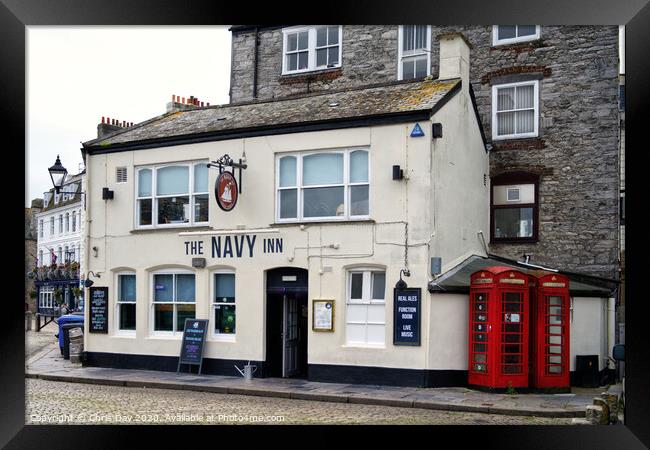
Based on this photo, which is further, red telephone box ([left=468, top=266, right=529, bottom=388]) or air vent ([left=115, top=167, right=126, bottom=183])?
air vent ([left=115, top=167, right=126, bottom=183])

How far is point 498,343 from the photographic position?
14461mm

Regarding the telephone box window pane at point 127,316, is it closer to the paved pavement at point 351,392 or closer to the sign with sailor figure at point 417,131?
the paved pavement at point 351,392

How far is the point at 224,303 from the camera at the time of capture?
17609 mm

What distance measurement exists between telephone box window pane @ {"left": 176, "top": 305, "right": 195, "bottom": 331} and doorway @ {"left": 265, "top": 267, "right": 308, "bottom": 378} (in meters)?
2.09

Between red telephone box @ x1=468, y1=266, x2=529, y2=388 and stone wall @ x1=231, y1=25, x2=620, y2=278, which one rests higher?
stone wall @ x1=231, y1=25, x2=620, y2=278

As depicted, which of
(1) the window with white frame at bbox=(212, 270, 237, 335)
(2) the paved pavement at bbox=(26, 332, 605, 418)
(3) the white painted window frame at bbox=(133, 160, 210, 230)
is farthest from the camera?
(3) the white painted window frame at bbox=(133, 160, 210, 230)

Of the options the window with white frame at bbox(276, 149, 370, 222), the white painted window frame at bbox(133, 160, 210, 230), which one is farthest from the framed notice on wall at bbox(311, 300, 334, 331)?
the white painted window frame at bbox(133, 160, 210, 230)

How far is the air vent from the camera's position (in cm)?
1941

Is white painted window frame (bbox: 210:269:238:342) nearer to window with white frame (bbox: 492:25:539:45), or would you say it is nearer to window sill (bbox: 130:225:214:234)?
window sill (bbox: 130:225:214:234)

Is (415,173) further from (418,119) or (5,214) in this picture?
(5,214)

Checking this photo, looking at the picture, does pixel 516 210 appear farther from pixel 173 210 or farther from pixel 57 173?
pixel 57 173

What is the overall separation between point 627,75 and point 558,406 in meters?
6.39

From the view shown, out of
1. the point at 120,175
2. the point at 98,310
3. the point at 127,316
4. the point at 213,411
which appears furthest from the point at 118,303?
the point at 213,411

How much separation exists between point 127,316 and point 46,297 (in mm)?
23338
